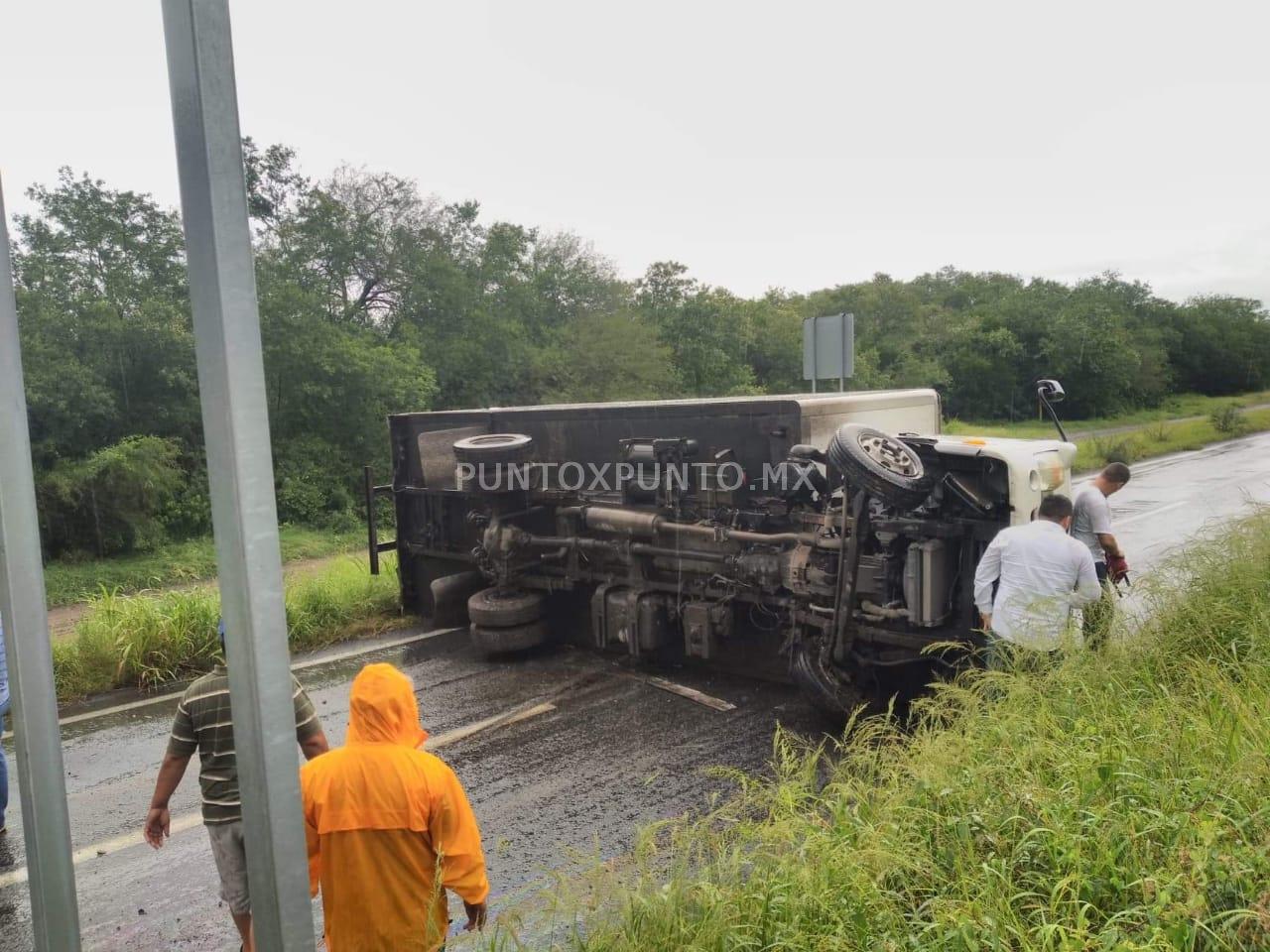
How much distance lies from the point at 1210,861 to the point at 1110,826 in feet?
1.10

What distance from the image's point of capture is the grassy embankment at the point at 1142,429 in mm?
21875

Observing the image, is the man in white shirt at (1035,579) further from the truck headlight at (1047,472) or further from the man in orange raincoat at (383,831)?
the man in orange raincoat at (383,831)

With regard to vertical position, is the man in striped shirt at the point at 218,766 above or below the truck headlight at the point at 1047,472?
below

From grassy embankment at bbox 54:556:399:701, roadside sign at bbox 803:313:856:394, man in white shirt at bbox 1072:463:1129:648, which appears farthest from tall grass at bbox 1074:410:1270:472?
grassy embankment at bbox 54:556:399:701

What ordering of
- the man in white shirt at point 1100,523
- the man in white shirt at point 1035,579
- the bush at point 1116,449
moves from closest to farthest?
the man in white shirt at point 1035,579 < the man in white shirt at point 1100,523 < the bush at point 1116,449

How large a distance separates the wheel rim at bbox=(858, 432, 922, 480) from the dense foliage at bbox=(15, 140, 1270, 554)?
5.60 meters

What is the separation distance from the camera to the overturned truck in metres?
6.02

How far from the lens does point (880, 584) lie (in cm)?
608

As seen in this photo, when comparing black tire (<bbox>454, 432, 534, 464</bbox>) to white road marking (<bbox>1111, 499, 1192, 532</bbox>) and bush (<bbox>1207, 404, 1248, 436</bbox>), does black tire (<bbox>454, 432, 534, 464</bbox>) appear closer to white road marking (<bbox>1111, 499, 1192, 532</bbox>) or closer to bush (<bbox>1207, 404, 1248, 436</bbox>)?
white road marking (<bbox>1111, 499, 1192, 532</bbox>)

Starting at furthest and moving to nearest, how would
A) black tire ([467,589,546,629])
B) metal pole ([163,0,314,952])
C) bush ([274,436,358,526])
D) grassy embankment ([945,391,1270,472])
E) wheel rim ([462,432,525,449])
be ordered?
1. grassy embankment ([945,391,1270,472])
2. bush ([274,436,358,526])
3. wheel rim ([462,432,525,449])
4. black tire ([467,589,546,629])
5. metal pole ([163,0,314,952])

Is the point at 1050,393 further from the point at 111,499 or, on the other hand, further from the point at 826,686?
the point at 111,499

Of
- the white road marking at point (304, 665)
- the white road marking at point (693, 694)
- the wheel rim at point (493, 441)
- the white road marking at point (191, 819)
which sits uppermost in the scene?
the wheel rim at point (493, 441)

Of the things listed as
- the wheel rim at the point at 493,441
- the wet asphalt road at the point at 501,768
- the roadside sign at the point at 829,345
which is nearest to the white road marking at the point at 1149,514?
the roadside sign at the point at 829,345

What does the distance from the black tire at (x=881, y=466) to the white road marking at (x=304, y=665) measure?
3.94 m
